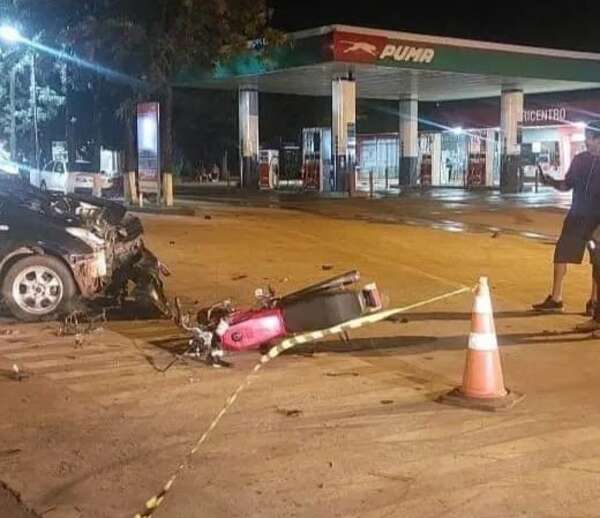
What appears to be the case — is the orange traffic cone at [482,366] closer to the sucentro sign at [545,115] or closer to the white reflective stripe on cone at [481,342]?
the white reflective stripe on cone at [481,342]

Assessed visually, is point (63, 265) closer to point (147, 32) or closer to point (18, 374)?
point (18, 374)

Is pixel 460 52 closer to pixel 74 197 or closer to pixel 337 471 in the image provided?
pixel 74 197

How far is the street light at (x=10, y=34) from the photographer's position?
28.7m

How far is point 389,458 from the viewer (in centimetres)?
573

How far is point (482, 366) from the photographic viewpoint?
268 inches

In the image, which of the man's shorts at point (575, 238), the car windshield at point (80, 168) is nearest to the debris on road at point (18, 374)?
the man's shorts at point (575, 238)

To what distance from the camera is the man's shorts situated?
9953 mm

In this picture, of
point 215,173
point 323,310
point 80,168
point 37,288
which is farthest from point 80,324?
point 215,173

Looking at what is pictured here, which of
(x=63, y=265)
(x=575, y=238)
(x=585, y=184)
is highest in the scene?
(x=585, y=184)

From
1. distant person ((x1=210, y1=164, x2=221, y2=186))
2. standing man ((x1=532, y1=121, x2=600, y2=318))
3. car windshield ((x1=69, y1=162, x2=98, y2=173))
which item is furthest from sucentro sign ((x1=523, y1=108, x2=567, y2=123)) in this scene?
standing man ((x1=532, y1=121, x2=600, y2=318))

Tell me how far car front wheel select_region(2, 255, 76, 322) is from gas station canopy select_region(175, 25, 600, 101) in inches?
766

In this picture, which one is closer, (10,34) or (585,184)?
(585,184)

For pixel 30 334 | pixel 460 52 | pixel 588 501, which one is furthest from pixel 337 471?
pixel 460 52

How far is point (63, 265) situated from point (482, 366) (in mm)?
5012
